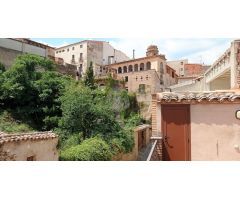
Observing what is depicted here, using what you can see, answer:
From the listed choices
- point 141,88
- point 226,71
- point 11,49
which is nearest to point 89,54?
point 141,88

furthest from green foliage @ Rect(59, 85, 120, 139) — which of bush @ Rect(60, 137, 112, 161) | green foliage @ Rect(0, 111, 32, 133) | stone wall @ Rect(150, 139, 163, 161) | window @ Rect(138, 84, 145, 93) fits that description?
window @ Rect(138, 84, 145, 93)

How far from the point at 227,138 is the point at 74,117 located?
727cm

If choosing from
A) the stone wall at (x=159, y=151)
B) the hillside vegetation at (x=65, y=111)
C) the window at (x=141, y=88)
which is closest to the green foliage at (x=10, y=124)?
the hillside vegetation at (x=65, y=111)

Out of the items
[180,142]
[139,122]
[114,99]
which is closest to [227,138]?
[180,142]

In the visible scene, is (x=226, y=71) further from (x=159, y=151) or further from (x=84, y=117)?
(x=159, y=151)

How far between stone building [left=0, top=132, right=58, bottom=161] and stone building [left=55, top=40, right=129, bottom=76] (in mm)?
25508

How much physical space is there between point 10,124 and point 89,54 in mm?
21584

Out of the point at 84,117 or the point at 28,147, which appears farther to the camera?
the point at 84,117

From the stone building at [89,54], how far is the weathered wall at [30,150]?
25.5 meters

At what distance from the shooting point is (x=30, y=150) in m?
6.70

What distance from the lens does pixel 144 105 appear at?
2414 centimetres

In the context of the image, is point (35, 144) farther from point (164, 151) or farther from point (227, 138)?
point (227, 138)
